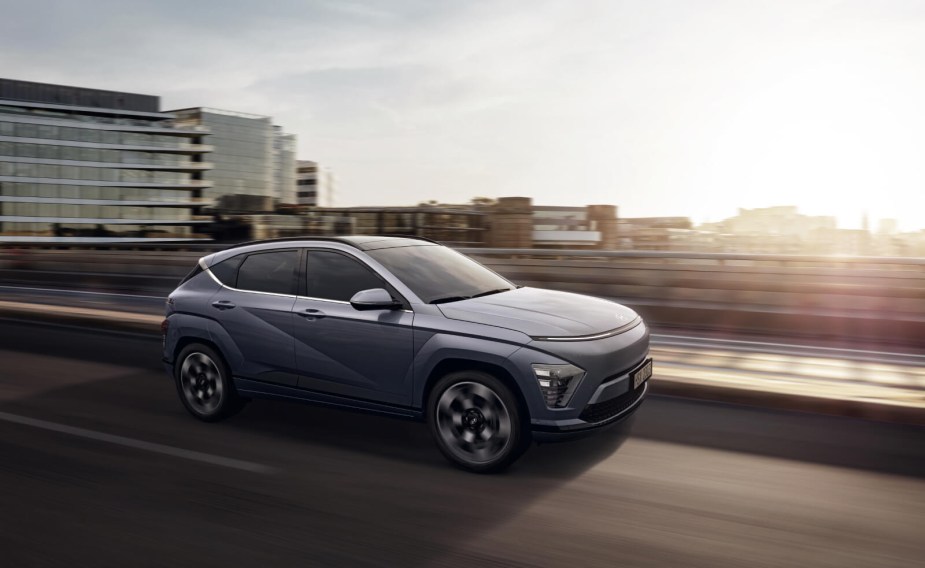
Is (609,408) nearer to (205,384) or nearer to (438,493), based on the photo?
(438,493)

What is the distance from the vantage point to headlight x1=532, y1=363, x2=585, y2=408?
4.71m

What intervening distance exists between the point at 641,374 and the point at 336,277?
234cm

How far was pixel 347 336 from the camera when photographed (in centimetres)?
547

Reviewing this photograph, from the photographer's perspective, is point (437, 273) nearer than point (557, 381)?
No

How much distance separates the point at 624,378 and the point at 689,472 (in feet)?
2.41

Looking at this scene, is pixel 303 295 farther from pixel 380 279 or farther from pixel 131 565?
pixel 131 565

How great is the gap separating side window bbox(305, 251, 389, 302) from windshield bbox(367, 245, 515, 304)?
15cm

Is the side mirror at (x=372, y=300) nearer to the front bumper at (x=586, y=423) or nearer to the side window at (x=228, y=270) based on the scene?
the front bumper at (x=586, y=423)

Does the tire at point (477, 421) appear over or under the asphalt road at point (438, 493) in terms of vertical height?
over

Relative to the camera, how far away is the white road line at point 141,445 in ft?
17.2

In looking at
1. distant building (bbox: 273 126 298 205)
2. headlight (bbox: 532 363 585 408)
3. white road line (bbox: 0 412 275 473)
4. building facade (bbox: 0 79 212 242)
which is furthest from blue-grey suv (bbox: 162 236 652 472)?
distant building (bbox: 273 126 298 205)

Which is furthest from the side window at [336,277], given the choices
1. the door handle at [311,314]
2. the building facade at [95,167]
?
the building facade at [95,167]

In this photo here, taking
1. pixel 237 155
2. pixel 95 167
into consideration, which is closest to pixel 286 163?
pixel 237 155

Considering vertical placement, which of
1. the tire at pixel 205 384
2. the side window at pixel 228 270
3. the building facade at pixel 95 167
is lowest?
the tire at pixel 205 384
